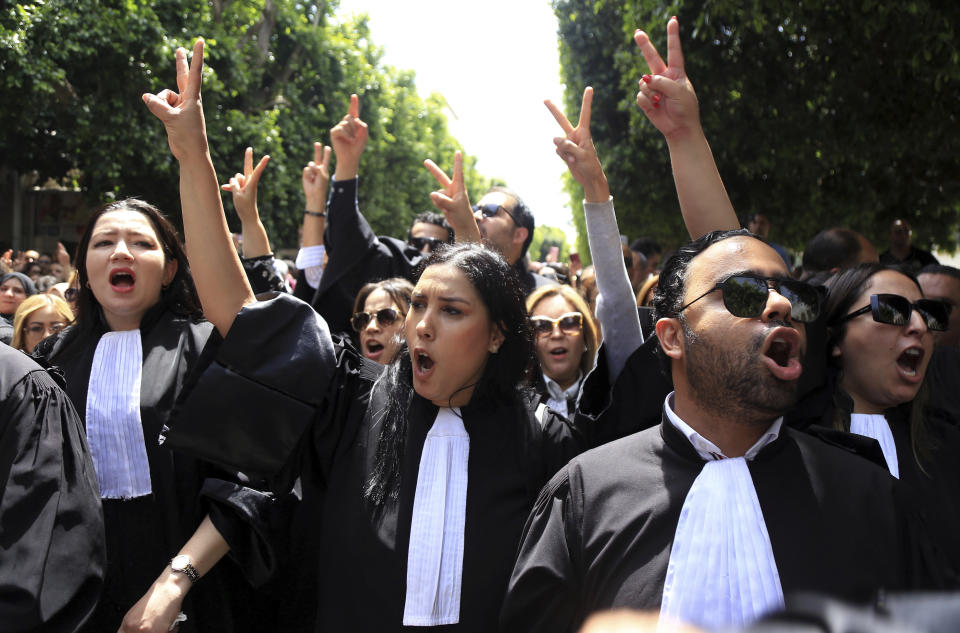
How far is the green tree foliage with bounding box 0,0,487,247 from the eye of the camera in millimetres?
15156

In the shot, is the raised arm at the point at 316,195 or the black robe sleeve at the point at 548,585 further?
the raised arm at the point at 316,195

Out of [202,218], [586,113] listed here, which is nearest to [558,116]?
[586,113]

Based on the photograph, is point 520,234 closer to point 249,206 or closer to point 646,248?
point 249,206

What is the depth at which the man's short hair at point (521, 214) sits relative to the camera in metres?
5.20

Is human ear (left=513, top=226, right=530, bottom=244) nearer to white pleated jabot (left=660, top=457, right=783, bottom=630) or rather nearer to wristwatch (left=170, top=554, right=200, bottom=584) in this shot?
wristwatch (left=170, top=554, right=200, bottom=584)

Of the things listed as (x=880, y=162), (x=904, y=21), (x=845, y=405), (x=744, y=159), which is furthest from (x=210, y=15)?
(x=845, y=405)

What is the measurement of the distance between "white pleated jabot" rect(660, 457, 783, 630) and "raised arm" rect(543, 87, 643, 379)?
94 cm

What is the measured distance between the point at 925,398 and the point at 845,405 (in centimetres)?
35

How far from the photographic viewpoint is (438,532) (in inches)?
102

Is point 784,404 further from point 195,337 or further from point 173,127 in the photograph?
point 195,337

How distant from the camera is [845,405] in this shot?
9.78 feet

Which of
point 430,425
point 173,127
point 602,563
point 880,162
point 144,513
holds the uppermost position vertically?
point 880,162

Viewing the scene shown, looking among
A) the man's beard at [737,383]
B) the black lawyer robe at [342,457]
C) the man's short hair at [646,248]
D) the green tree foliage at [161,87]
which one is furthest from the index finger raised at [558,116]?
the green tree foliage at [161,87]

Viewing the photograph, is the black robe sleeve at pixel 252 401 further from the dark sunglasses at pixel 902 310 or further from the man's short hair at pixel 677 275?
the dark sunglasses at pixel 902 310
